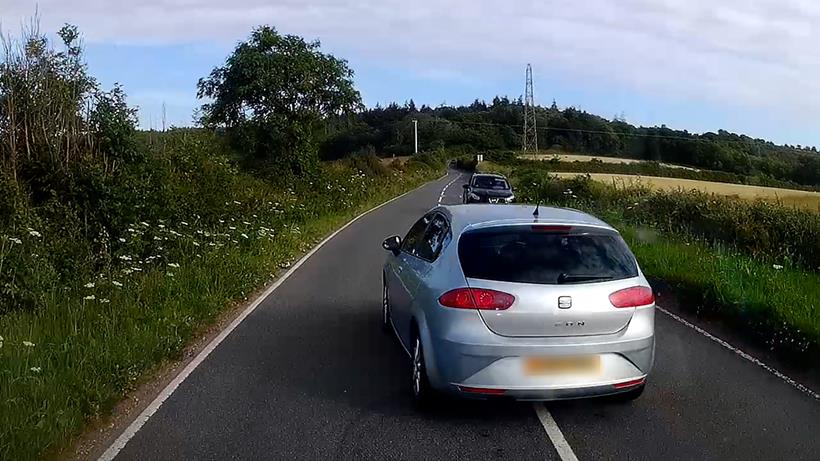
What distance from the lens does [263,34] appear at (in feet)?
117

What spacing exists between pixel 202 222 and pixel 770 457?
14.6 metres

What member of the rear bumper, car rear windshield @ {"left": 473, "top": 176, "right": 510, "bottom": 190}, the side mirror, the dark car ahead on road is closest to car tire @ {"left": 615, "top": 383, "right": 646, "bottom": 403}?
the rear bumper

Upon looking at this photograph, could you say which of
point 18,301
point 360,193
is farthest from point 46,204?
point 360,193

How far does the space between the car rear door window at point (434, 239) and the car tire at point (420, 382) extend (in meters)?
0.79

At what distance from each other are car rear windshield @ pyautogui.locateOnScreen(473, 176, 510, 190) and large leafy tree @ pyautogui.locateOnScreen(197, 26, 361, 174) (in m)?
7.80

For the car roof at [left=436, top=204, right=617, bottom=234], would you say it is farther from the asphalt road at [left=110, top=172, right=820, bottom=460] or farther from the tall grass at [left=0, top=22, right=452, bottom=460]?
the tall grass at [left=0, top=22, right=452, bottom=460]

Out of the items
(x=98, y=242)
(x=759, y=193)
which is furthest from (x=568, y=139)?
(x=98, y=242)

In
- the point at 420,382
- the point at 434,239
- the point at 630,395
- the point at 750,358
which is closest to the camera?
the point at 420,382

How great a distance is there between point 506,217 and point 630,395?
5.63ft

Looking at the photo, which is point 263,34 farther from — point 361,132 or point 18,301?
point 361,132

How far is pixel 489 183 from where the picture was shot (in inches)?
1211

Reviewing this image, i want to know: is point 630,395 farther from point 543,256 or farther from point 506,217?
point 506,217

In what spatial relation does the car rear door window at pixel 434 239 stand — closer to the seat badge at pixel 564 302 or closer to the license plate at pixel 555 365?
the seat badge at pixel 564 302

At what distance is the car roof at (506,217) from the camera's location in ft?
20.8
